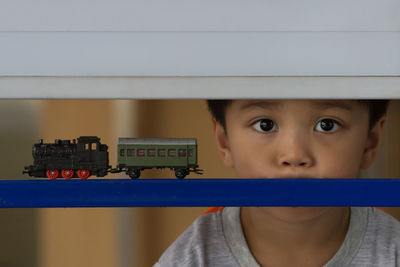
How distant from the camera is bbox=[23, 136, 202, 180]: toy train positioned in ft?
2.12

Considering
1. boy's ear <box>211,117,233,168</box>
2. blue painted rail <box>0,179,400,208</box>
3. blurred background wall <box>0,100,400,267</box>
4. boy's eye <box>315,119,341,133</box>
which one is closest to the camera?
blue painted rail <box>0,179,400,208</box>

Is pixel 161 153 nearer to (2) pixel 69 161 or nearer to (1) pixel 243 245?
(2) pixel 69 161

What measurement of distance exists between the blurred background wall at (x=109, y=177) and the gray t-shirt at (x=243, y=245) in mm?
223

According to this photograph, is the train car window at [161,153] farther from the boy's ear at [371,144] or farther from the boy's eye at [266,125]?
the boy's ear at [371,144]

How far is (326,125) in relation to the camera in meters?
0.66

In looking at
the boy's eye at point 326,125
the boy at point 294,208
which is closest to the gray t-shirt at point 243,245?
the boy at point 294,208

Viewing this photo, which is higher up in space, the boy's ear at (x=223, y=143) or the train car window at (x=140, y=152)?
the boy's ear at (x=223, y=143)

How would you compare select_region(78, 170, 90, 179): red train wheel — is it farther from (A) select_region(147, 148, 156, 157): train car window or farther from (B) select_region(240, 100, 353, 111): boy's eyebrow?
(B) select_region(240, 100, 353, 111): boy's eyebrow

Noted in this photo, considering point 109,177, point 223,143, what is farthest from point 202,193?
point 109,177

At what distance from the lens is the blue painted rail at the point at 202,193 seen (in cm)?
56
